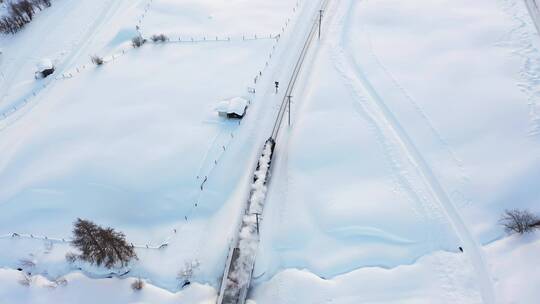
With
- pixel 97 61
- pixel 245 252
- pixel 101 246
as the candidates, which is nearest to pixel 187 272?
pixel 245 252

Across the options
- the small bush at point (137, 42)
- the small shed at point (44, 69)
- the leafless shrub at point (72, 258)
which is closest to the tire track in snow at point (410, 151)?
the small bush at point (137, 42)

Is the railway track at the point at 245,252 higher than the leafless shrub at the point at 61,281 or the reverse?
higher

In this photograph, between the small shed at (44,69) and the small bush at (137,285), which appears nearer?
the small bush at (137,285)

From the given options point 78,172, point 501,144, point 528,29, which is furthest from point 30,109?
point 528,29

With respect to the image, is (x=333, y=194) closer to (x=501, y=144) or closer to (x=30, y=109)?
(x=501, y=144)

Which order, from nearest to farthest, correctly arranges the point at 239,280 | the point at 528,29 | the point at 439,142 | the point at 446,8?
1. the point at 239,280
2. the point at 439,142
3. the point at 528,29
4. the point at 446,8

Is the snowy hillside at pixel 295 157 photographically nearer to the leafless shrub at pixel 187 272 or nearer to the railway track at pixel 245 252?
the leafless shrub at pixel 187 272
